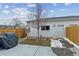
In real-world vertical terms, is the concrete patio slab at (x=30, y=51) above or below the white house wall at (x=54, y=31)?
below

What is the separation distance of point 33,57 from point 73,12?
103 cm

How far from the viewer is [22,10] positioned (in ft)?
14.6

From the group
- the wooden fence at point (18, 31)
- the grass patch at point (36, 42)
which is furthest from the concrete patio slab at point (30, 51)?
the wooden fence at point (18, 31)

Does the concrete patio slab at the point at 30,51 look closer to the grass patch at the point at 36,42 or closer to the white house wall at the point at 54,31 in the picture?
the grass patch at the point at 36,42

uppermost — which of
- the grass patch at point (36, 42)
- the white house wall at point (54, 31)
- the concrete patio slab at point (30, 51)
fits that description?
the white house wall at point (54, 31)

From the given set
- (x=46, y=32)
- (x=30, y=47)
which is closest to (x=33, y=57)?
(x=30, y=47)

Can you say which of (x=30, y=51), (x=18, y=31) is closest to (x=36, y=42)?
(x=30, y=51)

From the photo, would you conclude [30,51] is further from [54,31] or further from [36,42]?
[54,31]

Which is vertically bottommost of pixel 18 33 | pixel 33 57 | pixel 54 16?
pixel 33 57

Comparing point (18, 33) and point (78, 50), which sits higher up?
point (18, 33)

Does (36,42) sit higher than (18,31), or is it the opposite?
(18,31)

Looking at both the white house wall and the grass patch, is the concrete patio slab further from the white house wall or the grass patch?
the white house wall

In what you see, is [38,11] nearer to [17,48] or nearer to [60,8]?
[60,8]

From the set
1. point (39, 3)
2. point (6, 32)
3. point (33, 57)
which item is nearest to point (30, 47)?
point (33, 57)
